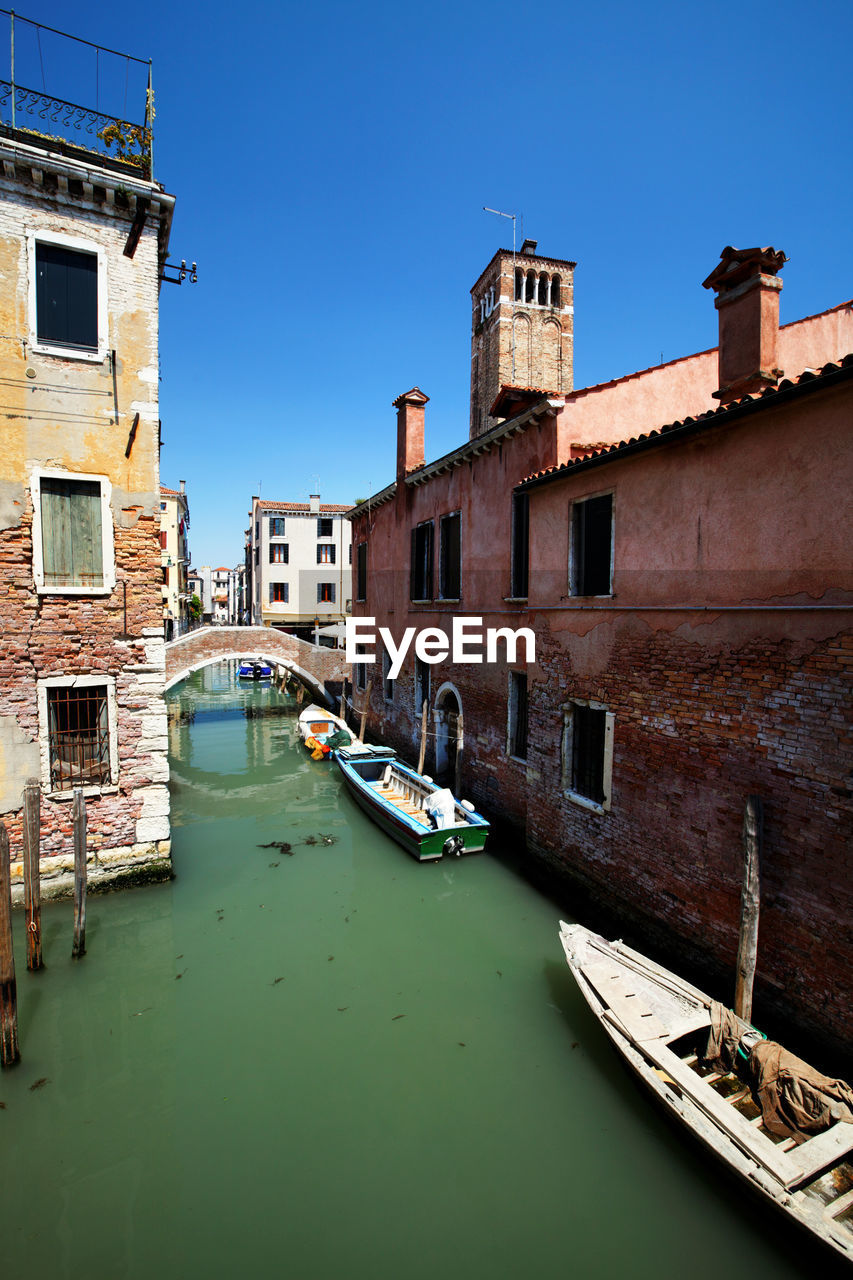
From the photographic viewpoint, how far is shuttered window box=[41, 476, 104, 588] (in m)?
8.12

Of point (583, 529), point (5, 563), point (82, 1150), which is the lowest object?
point (82, 1150)

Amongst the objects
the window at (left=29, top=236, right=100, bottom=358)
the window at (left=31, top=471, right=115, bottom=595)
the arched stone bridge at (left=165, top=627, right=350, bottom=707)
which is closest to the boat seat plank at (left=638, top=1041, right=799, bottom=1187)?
the window at (left=31, top=471, right=115, bottom=595)

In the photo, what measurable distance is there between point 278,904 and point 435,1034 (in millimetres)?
3515

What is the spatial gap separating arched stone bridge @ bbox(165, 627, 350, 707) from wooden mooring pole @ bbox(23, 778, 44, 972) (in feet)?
37.7

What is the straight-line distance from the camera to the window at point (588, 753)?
767 centimetres

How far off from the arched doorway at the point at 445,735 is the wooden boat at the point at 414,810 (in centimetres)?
89

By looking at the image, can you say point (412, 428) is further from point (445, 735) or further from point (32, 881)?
point (32, 881)

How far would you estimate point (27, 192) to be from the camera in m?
7.77

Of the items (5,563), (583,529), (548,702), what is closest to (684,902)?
(548,702)

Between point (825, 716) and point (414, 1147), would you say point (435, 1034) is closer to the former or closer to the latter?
point (414, 1147)

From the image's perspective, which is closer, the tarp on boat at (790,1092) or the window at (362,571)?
the tarp on boat at (790,1092)

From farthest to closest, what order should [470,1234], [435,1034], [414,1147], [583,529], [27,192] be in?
[583,529] < [27,192] < [435,1034] < [414,1147] < [470,1234]

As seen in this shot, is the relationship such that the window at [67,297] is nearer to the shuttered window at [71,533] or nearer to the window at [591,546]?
the shuttered window at [71,533]

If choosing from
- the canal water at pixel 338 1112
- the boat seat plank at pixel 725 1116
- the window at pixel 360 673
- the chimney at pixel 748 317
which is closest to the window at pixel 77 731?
the canal water at pixel 338 1112
